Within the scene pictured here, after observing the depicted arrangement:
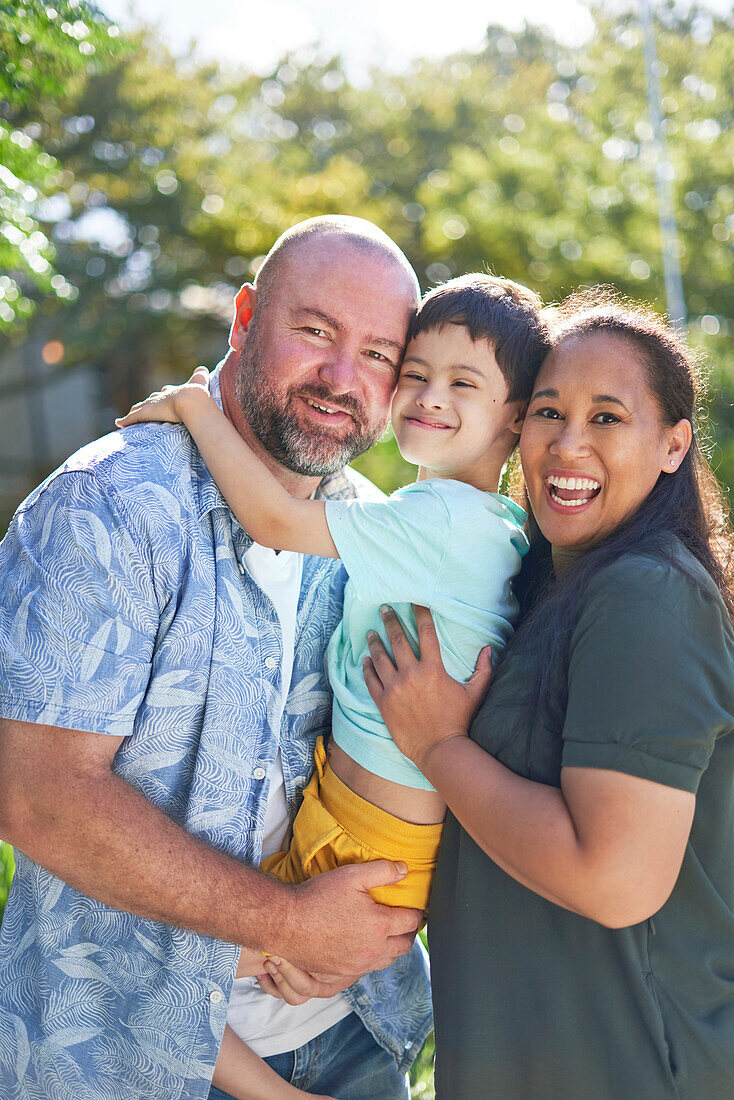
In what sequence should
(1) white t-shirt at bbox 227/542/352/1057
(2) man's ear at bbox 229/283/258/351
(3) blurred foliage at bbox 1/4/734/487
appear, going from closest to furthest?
(1) white t-shirt at bbox 227/542/352/1057
(2) man's ear at bbox 229/283/258/351
(3) blurred foliage at bbox 1/4/734/487

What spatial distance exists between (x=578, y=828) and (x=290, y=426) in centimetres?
123

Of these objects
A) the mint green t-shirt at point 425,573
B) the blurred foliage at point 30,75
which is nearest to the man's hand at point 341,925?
the mint green t-shirt at point 425,573

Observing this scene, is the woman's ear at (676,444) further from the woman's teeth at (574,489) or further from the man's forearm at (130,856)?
the man's forearm at (130,856)

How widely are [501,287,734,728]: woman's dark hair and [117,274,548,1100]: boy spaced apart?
17 cm

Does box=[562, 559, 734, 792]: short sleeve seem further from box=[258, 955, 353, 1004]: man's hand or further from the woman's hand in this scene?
box=[258, 955, 353, 1004]: man's hand

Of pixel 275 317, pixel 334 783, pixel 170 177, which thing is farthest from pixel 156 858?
pixel 170 177

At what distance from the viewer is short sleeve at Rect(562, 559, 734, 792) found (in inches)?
60.9

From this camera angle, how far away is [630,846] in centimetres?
154

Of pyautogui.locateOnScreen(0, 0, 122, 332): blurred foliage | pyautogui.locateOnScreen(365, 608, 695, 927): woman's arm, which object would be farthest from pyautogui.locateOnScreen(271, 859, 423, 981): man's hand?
pyautogui.locateOnScreen(0, 0, 122, 332): blurred foliage

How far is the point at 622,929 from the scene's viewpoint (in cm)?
170

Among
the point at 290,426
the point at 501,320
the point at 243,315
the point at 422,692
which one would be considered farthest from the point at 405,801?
the point at 243,315

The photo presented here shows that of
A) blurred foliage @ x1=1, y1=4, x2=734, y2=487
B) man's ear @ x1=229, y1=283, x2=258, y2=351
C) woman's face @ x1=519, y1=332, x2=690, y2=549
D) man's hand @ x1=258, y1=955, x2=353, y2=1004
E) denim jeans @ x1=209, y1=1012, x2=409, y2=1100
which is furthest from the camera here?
blurred foliage @ x1=1, y1=4, x2=734, y2=487

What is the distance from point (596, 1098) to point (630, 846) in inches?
20.9

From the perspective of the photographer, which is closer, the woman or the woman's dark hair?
the woman
